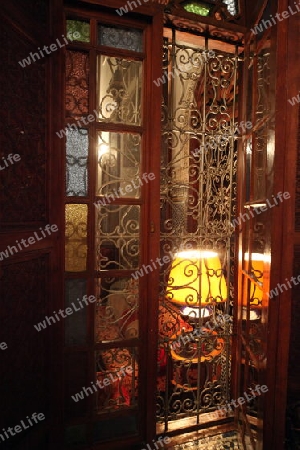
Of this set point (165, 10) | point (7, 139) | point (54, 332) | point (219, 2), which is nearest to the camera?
point (7, 139)

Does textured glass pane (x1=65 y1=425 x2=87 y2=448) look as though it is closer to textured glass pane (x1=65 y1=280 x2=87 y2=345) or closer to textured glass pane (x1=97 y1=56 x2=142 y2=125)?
textured glass pane (x1=65 y1=280 x2=87 y2=345)

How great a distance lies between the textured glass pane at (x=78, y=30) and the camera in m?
1.37

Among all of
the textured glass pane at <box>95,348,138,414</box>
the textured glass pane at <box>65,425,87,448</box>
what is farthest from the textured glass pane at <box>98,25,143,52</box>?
the textured glass pane at <box>65,425,87,448</box>

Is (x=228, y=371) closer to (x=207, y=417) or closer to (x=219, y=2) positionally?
(x=207, y=417)

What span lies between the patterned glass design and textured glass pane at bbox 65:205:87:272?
140 millimetres

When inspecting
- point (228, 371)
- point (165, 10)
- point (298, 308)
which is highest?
point (165, 10)

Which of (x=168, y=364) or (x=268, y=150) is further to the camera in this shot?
(x=168, y=364)

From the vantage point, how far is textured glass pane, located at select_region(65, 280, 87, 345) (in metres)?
1.42

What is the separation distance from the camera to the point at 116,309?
1.49 metres

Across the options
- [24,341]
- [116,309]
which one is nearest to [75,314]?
[116,309]

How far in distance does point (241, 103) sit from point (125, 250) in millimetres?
1015

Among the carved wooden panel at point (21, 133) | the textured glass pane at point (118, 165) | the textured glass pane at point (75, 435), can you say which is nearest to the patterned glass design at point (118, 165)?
the textured glass pane at point (118, 165)

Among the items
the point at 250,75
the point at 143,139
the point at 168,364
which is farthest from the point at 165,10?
the point at 168,364

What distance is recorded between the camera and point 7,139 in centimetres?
105
